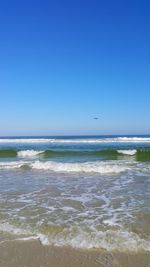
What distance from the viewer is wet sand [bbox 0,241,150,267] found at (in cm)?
449

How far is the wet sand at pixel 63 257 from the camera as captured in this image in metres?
4.49

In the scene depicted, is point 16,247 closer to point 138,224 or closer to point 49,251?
point 49,251

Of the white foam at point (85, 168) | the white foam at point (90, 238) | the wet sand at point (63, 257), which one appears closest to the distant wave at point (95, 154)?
the white foam at point (85, 168)

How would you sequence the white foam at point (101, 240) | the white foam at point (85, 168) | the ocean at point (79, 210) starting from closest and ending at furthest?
the white foam at point (101, 240) → the ocean at point (79, 210) → the white foam at point (85, 168)

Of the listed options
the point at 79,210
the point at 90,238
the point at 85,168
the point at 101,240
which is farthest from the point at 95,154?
the point at 101,240

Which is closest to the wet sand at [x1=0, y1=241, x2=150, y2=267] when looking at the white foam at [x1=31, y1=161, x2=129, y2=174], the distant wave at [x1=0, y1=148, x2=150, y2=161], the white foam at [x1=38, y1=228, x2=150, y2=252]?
the white foam at [x1=38, y1=228, x2=150, y2=252]

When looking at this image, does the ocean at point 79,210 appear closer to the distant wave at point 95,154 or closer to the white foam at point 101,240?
the white foam at point 101,240

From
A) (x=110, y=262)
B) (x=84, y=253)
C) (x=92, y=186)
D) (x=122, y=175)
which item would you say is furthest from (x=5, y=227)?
(x=122, y=175)

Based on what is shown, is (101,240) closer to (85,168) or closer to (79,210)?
(79,210)

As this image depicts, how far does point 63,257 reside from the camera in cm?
475

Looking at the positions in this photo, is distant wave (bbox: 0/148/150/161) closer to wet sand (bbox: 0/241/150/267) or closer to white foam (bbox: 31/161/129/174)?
white foam (bbox: 31/161/129/174)

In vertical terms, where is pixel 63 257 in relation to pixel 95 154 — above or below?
below

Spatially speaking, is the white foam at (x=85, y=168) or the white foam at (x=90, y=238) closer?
the white foam at (x=90, y=238)

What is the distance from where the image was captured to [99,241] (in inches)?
212
